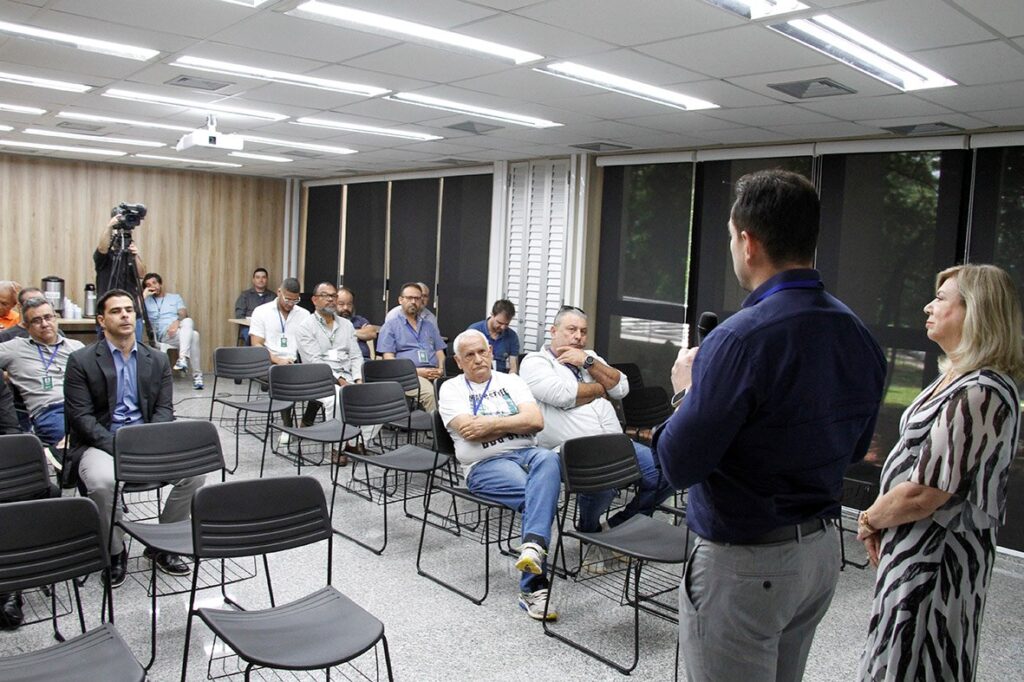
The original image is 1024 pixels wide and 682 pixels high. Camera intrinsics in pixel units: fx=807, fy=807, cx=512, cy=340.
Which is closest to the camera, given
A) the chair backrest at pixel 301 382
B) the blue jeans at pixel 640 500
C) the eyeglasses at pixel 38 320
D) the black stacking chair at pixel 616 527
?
the black stacking chair at pixel 616 527

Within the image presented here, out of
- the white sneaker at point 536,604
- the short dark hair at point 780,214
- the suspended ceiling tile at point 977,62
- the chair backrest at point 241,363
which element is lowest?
the white sneaker at point 536,604

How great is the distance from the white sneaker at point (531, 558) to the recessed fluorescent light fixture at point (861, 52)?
2546 millimetres

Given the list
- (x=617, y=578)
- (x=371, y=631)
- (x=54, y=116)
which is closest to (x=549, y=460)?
(x=617, y=578)

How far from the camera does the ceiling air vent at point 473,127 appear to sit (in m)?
6.37

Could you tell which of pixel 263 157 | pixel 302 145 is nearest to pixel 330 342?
pixel 302 145

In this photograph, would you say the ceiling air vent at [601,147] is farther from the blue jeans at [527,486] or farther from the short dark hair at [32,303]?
the short dark hair at [32,303]

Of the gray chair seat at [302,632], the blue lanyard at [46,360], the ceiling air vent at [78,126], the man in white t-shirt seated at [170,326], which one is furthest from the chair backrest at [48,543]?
the man in white t-shirt seated at [170,326]

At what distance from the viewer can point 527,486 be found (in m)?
4.04

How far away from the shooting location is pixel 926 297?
581cm

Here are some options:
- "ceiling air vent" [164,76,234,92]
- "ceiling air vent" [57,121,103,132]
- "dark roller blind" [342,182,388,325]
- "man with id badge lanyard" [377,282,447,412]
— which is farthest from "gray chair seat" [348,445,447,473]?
"dark roller blind" [342,182,388,325]

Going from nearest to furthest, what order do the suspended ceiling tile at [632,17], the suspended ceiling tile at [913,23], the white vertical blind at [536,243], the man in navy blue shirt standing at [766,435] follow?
the man in navy blue shirt standing at [766,435] → the suspended ceiling tile at [913,23] → the suspended ceiling tile at [632,17] → the white vertical blind at [536,243]

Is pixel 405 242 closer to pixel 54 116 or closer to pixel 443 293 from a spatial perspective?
pixel 443 293

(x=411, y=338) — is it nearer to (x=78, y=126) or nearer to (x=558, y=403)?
(x=558, y=403)

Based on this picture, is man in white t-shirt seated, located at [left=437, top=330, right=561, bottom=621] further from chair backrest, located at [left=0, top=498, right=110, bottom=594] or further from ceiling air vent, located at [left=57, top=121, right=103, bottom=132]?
ceiling air vent, located at [left=57, top=121, right=103, bottom=132]
